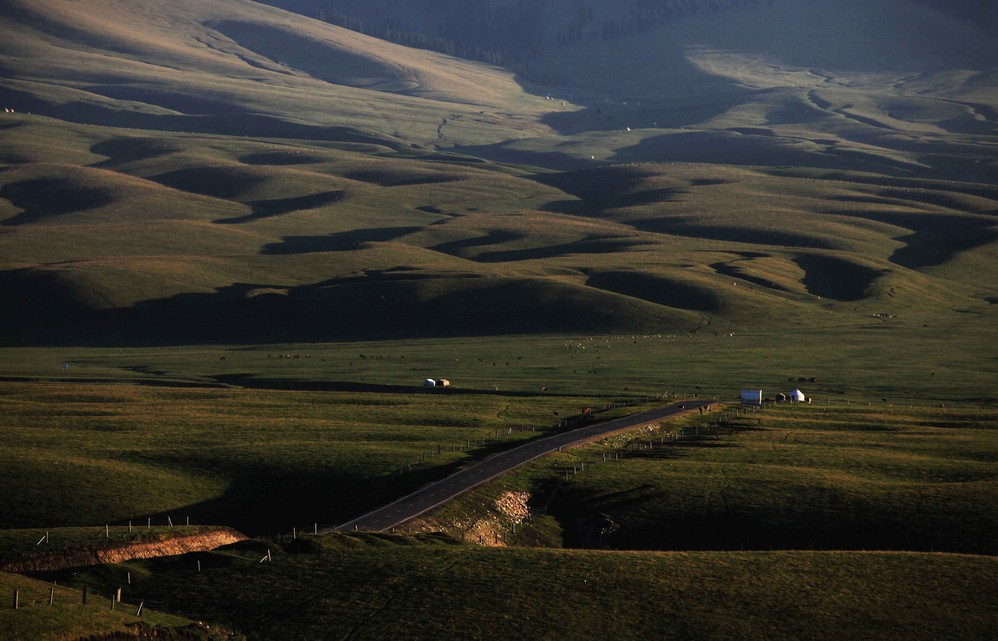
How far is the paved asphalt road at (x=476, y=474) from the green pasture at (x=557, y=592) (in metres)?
7.29

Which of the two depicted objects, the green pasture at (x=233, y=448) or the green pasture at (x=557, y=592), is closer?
the green pasture at (x=557, y=592)

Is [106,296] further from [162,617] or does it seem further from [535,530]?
[162,617]

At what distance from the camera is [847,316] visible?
190m

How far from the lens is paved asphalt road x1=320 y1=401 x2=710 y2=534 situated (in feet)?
215

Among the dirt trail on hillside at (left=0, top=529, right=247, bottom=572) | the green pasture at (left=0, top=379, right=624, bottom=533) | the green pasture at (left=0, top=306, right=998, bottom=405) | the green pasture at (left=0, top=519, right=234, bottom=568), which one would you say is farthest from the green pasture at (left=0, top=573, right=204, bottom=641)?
the green pasture at (left=0, top=306, right=998, bottom=405)

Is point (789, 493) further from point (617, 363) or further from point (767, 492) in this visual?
point (617, 363)

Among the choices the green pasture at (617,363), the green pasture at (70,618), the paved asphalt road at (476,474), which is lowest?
the green pasture at (617,363)

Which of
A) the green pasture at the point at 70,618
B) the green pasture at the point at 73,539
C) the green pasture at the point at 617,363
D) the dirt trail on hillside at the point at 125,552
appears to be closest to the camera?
the green pasture at the point at 70,618

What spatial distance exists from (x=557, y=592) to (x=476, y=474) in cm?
2651

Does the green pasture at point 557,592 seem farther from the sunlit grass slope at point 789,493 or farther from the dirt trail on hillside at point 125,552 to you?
the sunlit grass slope at point 789,493

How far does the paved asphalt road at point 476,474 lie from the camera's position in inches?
2579

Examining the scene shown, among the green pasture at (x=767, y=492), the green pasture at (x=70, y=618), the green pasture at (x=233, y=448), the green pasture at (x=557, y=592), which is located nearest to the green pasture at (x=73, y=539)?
the green pasture at (x=557, y=592)

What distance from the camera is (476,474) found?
76.6m

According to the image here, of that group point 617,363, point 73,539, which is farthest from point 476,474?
point 617,363
